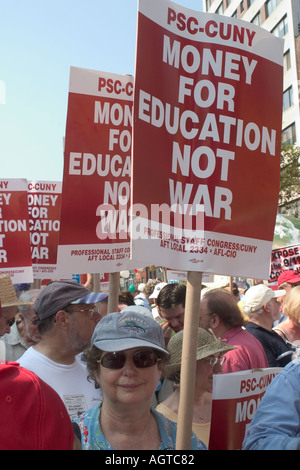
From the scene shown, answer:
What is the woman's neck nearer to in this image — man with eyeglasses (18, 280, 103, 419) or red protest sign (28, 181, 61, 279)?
man with eyeglasses (18, 280, 103, 419)

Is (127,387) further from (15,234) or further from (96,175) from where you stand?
(15,234)

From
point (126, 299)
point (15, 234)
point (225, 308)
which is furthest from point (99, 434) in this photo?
point (126, 299)

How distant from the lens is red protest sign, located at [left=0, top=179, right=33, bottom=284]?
593 cm

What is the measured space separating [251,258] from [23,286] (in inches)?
193

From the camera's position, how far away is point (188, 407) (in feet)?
7.51

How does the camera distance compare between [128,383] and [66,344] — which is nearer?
[128,383]

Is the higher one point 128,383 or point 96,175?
point 96,175

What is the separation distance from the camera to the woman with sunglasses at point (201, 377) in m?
2.88

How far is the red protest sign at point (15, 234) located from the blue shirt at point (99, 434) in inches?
141

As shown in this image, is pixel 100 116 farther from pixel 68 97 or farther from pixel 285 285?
pixel 285 285

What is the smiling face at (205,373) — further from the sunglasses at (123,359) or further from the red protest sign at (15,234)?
the red protest sign at (15,234)

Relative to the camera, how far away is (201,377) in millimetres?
3051

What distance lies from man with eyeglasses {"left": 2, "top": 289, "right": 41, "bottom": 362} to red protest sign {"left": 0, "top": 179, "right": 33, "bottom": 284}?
3.45ft

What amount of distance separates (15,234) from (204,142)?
12.2 ft
